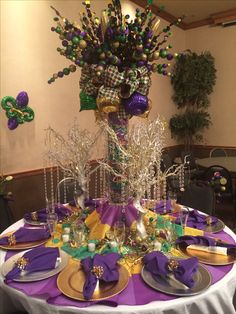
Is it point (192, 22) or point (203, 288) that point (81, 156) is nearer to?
point (203, 288)

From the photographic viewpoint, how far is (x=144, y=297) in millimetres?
1073

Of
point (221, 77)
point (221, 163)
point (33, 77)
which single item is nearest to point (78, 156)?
point (33, 77)

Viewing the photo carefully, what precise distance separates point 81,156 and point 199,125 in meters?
3.90

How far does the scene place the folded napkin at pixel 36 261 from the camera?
3.90 feet

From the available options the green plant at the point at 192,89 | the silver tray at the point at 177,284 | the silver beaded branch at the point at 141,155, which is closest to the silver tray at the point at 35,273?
the silver tray at the point at 177,284

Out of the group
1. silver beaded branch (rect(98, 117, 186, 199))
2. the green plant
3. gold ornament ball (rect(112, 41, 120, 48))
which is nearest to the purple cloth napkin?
silver beaded branch (rect(98, 117, 186, 199))

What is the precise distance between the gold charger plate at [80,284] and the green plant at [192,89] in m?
4.36

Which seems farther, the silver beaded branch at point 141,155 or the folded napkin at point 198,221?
the folded napkin at point 198,221

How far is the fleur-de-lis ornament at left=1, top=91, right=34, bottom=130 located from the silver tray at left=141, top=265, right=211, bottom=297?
1.92m

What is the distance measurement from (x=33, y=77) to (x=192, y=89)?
319cm

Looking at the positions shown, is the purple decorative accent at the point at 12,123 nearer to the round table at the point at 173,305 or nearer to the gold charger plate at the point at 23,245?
the gold charger plate at the point at 23,245

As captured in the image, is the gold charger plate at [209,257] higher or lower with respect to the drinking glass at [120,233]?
lower

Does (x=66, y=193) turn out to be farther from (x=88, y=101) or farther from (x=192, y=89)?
(x=192, y=89)

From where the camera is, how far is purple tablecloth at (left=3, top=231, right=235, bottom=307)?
104cm
